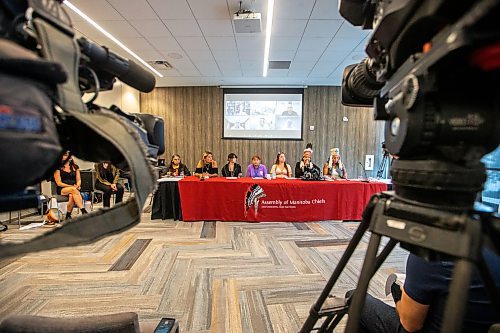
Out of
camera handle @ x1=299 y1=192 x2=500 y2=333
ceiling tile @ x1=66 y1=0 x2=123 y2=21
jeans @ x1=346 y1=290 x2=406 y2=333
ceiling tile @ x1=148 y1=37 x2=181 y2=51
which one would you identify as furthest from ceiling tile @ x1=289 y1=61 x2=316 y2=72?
camera handle @ x1=299 y1=192 x2=500 y2=333

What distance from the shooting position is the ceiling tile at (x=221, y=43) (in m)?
4.44

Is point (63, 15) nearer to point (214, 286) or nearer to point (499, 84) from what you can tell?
point (499, 84)

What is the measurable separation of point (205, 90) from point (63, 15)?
25.2ft

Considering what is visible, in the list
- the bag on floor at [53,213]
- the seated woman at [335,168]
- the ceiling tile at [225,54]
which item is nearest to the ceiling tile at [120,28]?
the ceiling tile at [225,54]

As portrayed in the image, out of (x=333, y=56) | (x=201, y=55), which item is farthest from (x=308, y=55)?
(x=201, y=55)

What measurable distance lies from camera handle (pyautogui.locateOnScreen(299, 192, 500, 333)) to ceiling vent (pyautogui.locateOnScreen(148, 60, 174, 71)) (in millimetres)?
5899

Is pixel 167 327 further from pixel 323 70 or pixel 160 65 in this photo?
pixel 323 70

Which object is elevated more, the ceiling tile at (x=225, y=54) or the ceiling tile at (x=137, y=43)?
the ceiling tile at (x=225, y=54)

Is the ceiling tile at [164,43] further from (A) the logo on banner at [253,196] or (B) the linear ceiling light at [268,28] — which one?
(A) the logo on banner at [253,196]

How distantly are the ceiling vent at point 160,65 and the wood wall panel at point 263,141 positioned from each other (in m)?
1.80

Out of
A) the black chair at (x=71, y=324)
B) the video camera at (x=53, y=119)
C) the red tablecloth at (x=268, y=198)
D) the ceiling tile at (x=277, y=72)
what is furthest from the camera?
the ceiling tile at (x=277, y=72)

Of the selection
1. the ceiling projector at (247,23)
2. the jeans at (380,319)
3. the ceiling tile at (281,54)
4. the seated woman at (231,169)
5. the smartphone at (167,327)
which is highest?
the ceiling tile at (281,54)

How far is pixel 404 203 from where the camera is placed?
44 cm

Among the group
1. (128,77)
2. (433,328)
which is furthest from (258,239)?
(128,77)
